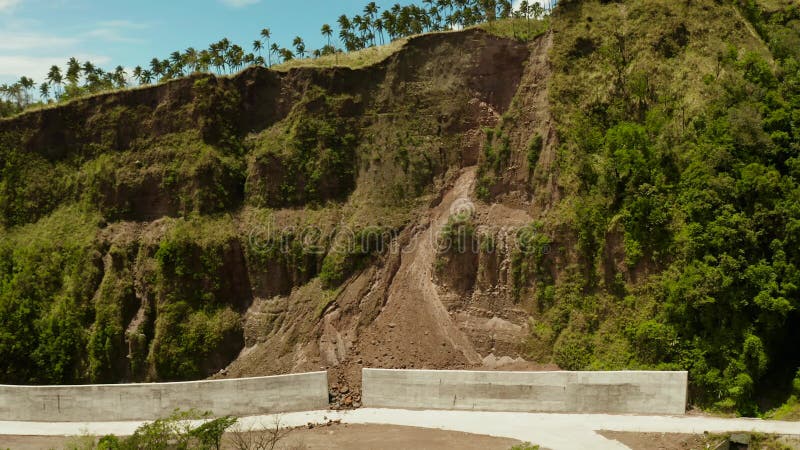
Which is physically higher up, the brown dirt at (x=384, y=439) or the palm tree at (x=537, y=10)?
the palm tree at (x=537, y=10)

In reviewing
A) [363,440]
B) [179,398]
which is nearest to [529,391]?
[363,440]

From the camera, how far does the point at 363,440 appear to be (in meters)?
25.1

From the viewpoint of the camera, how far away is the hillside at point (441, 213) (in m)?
25.9

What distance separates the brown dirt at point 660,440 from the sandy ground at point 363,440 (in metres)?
3.79

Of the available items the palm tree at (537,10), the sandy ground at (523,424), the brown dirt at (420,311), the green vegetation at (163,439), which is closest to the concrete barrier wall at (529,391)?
the sandy ground at (523,424)

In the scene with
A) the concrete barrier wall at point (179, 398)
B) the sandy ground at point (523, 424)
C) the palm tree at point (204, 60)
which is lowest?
the sandy ground at point (523, 424)

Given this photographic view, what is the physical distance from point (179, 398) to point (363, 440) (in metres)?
8.70

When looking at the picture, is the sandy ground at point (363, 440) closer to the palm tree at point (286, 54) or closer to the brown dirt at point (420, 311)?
the brown dirt at point (420, 311)

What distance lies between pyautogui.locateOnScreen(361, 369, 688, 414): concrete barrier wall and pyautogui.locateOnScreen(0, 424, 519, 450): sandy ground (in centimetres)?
215

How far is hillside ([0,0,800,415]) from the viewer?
84.8 feet

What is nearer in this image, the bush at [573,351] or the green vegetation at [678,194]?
the green vegetation at [678,194]

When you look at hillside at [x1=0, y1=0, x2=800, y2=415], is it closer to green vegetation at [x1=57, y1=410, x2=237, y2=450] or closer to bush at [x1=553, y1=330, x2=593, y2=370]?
bush at [x1=553, y1=330, x2=593, y2=370]

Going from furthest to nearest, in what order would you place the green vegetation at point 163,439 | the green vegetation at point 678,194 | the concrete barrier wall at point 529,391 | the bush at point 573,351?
the bush at point 573,351 → the concrete barrier wall at point 529,391 → the green vegetation at point 678,194 → the green vegetation at point 163,439

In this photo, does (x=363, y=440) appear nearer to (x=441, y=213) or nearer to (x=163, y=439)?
(x=163, y=439)
